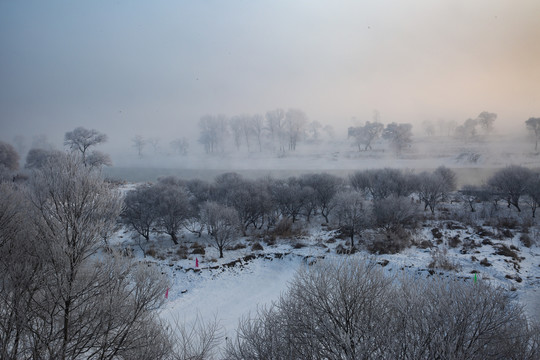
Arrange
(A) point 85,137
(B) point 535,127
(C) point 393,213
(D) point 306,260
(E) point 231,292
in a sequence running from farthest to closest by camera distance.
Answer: (A) point 85,137
(B) point 535,127
(C) point 393,213
(D) point 306,260
(E) point 231,292

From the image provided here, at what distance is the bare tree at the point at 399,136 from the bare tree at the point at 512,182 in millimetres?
14865

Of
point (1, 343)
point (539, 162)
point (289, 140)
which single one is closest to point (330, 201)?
point (289, 140)

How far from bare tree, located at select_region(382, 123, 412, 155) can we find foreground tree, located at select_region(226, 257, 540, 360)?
38.7 meters

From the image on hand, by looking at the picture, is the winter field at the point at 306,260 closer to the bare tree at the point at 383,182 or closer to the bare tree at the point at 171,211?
the bare tree at the point at 171,211

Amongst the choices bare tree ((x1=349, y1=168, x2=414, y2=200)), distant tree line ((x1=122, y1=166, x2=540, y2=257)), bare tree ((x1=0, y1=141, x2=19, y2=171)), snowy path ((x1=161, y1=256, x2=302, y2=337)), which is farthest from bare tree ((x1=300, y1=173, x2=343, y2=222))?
bare tree ((x1=0, y1=141, x2=19, y2=171))

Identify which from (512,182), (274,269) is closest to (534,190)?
(512,182)

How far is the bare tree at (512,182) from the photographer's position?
84.2ft

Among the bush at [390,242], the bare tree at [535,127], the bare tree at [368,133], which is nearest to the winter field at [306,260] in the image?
the bush at [390,242]

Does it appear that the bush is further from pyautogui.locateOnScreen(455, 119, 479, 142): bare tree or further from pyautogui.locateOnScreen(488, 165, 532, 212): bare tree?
pyautogui.locateOnScreen(455, 119, 479, 142): bare tree

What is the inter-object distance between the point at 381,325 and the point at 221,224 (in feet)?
50.6

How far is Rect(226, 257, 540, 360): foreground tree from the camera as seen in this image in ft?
18.8

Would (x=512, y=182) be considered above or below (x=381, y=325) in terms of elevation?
above

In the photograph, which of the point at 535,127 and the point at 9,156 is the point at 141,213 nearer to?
the point at 9,156

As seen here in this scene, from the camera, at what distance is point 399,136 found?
4181 centimetres
